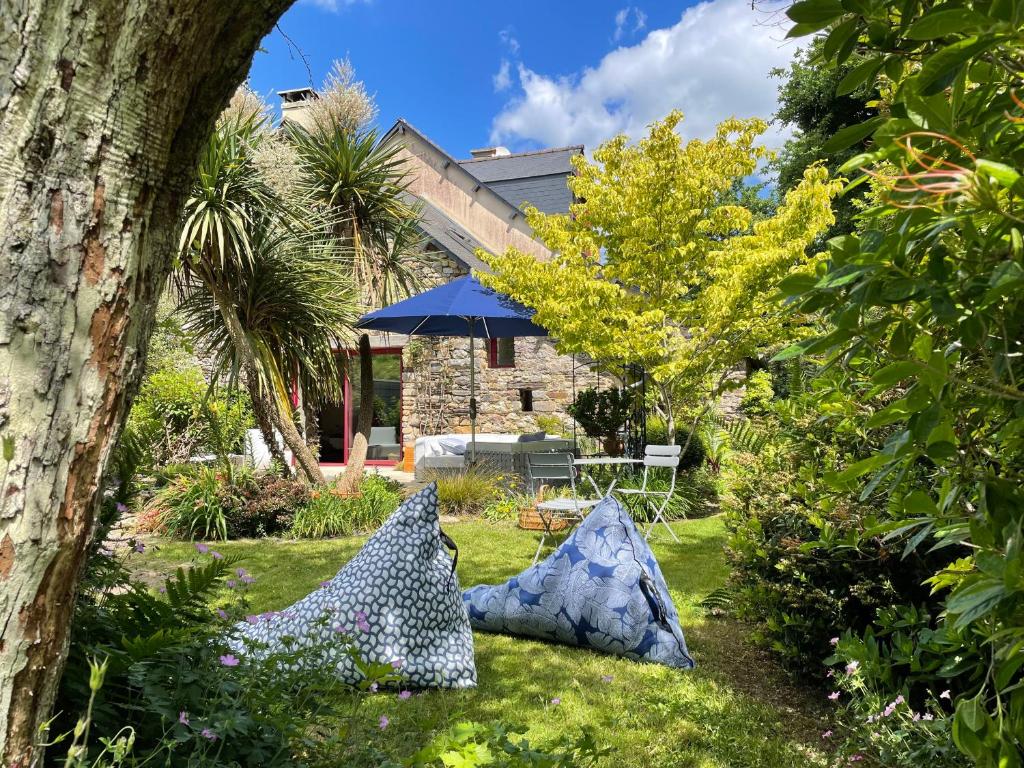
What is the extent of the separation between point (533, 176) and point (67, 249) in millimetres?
20287

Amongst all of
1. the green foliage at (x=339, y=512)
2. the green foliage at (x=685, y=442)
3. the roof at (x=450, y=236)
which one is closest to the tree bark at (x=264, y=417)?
the green foliage at (x=339, y=512)

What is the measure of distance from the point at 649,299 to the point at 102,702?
367 inches

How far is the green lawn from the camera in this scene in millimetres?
2838

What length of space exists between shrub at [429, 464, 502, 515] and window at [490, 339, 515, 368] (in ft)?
20.8

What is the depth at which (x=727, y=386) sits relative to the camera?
33.7ft

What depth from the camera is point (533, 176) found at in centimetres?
2075

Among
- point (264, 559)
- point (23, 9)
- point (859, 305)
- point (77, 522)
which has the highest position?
point (23, 9)

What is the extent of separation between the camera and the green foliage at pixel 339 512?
7.84m

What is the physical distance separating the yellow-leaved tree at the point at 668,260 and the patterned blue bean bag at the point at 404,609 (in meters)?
5.99

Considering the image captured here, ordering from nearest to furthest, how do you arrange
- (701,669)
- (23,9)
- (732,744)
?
(23,9) < (732,744) < (701,669)

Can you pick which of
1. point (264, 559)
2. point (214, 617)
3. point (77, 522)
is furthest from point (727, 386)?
point (77, 522)

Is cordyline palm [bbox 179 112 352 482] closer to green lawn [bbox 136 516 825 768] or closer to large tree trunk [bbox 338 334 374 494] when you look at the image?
large tree trunk [bbox 338 334 374 494]

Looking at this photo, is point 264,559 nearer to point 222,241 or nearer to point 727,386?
point 222,241

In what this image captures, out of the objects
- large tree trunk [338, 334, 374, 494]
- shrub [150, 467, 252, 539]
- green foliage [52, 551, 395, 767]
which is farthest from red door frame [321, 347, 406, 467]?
green foliage [52, 551, 395, 767]
